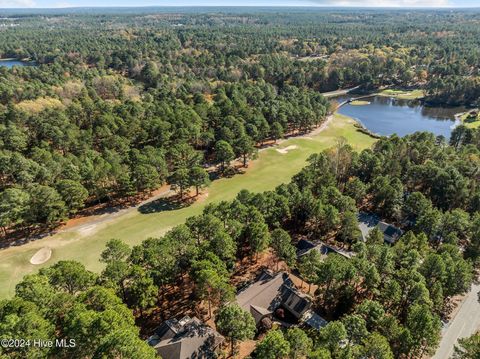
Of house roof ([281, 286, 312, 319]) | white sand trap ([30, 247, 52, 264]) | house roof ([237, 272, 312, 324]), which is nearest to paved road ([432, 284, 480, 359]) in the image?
house roof ([281, 286, 312, 319])

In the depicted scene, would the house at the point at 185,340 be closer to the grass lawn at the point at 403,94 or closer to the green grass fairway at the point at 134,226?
the green grass fairway at the point at 134,226

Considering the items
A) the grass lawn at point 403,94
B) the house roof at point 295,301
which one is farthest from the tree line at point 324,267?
the grass lawn at point 403,94

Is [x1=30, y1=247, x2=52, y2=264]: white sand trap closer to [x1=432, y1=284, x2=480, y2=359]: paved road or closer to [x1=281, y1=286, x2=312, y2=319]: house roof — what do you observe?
[x1=281, y1=286, x2=312, y2=319]: house roof

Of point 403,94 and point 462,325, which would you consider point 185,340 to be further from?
point 403,94

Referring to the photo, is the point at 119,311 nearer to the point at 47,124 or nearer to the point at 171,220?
the point at 171,220

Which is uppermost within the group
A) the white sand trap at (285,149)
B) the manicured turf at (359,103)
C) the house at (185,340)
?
the house at (185,340)

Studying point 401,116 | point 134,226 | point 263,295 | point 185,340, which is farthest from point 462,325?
point 401,116
